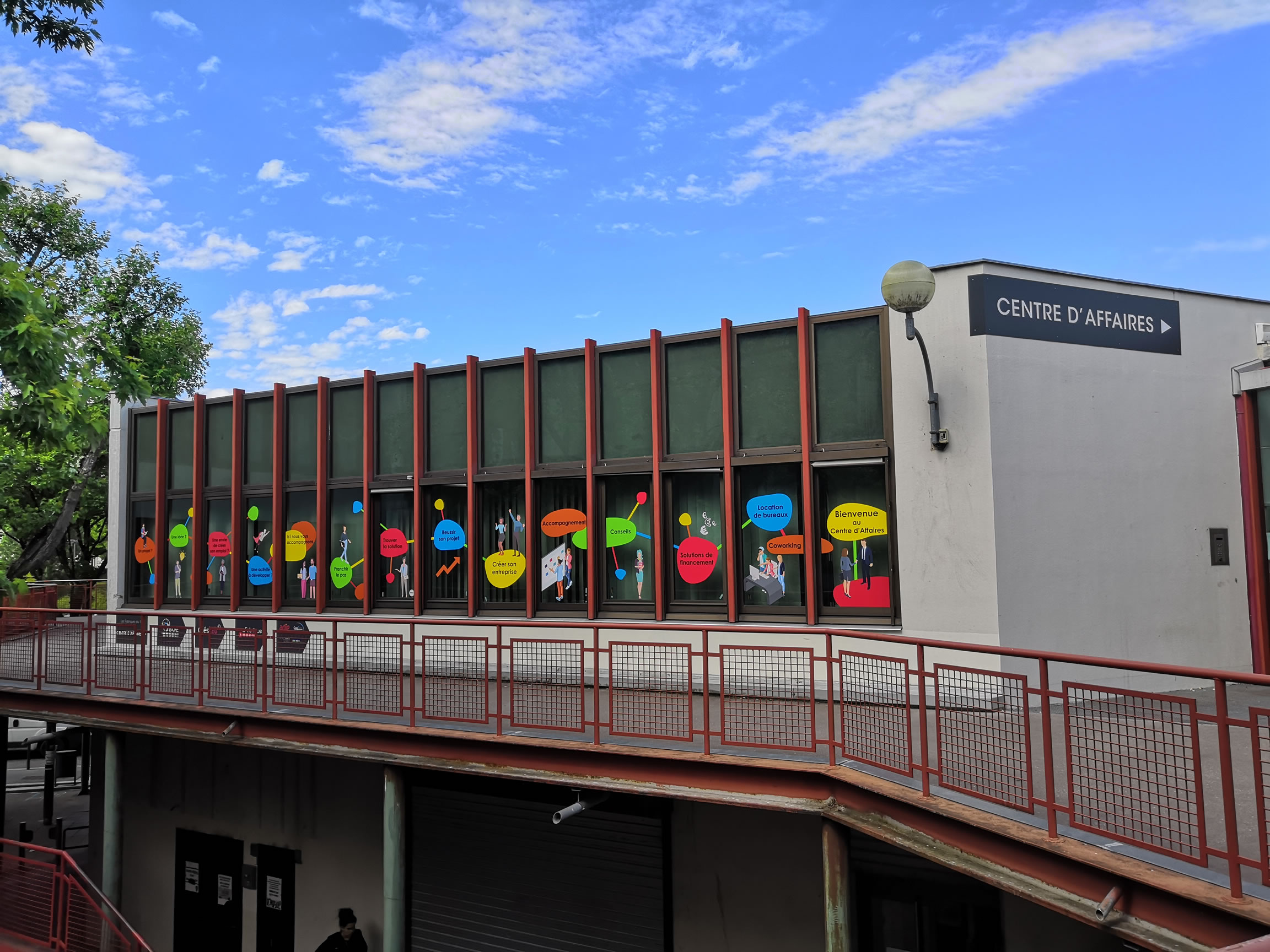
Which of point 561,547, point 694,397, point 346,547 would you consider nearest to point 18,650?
point 346,547

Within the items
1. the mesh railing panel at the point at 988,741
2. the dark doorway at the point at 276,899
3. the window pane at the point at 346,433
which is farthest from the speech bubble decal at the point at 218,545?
the mesh railing panel at the point at 988,741

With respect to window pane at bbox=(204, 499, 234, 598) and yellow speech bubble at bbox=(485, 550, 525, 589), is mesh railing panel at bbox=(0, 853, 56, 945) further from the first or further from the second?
yellow speech bubble at bbox=(485, 550, 525, 589)

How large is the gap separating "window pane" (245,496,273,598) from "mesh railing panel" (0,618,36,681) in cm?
305

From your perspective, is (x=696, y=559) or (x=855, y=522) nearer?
(x=855, y=522)

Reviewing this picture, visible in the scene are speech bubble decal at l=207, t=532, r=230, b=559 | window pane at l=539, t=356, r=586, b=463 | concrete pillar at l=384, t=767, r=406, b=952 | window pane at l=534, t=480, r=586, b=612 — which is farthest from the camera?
speech bubble decal at l=207, t=532, r=230, b=559

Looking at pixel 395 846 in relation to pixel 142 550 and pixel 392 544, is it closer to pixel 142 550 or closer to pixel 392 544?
pixel 392 544

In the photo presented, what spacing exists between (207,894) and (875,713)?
452 inches

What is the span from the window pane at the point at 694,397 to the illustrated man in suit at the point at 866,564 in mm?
2222

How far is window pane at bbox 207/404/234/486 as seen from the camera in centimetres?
1566

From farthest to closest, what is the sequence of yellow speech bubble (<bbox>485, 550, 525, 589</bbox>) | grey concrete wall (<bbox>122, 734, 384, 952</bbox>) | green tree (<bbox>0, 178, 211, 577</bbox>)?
green tree (<bbox>0, 178, 211, 577</bbox>)
yellow speech bubble (<bbox>485, 550, 525, 589</bbox>)
grey concrete wall (<bbox>122, 734, 384, 952</bbox>)

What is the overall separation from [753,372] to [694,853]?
18.8 feet

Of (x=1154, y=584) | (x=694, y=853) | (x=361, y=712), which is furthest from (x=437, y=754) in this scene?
(x=1154, y=584)

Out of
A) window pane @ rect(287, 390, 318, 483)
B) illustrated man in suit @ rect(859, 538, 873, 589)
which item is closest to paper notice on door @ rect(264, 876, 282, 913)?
window pane @ rect(287, 390, 318, 483)

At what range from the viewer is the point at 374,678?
33.7ft
